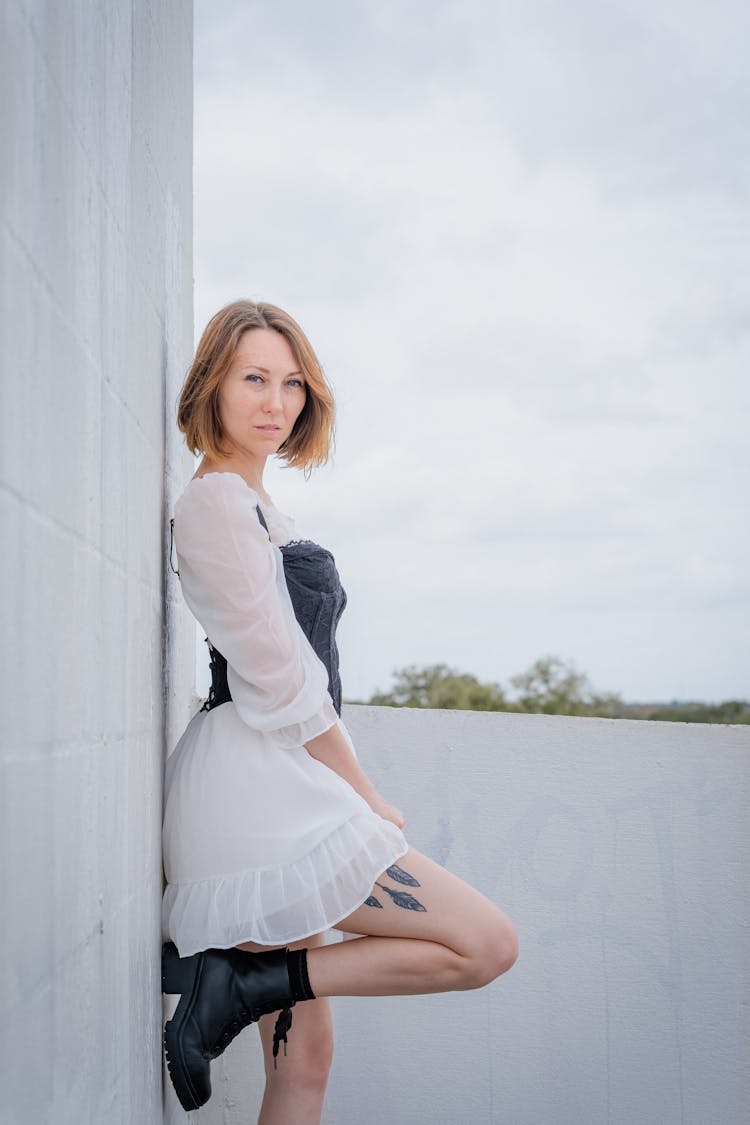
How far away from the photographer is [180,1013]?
190 cm

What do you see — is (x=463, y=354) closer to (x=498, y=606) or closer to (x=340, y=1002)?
(x=498, y=606)

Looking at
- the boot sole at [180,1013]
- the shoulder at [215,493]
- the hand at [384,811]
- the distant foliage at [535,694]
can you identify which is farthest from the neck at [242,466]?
the distant foliage at [535,694]

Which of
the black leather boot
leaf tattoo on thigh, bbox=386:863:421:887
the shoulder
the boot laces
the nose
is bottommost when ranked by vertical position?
the boot laces

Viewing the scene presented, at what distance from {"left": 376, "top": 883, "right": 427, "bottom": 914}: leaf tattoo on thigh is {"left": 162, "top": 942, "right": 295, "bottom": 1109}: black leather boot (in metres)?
0.21

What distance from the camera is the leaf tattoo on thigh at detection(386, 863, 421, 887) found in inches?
77.6

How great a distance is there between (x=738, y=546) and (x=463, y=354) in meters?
5.31

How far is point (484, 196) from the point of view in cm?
1466

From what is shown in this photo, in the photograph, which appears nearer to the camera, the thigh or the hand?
the thigh

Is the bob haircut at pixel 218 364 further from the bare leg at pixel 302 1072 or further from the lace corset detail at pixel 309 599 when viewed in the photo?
the bare leg at pixel 302 1072

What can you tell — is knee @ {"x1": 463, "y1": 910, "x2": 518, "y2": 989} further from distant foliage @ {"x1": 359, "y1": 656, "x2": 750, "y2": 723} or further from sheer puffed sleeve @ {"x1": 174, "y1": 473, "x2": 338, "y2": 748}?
distant foliage @ {"x1": 359, "y1": 656, "x2": 750, "y2": 723}

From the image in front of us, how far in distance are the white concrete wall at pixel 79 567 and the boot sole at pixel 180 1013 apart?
0.03 meters

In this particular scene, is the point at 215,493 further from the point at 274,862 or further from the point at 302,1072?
the point at 302,1072

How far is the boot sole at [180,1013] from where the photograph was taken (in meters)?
1.87

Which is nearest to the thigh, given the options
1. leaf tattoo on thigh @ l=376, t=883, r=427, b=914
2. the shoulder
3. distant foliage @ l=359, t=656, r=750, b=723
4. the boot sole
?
leaf tattoo on thigh @ l=376, t=883, r=427, b=914
